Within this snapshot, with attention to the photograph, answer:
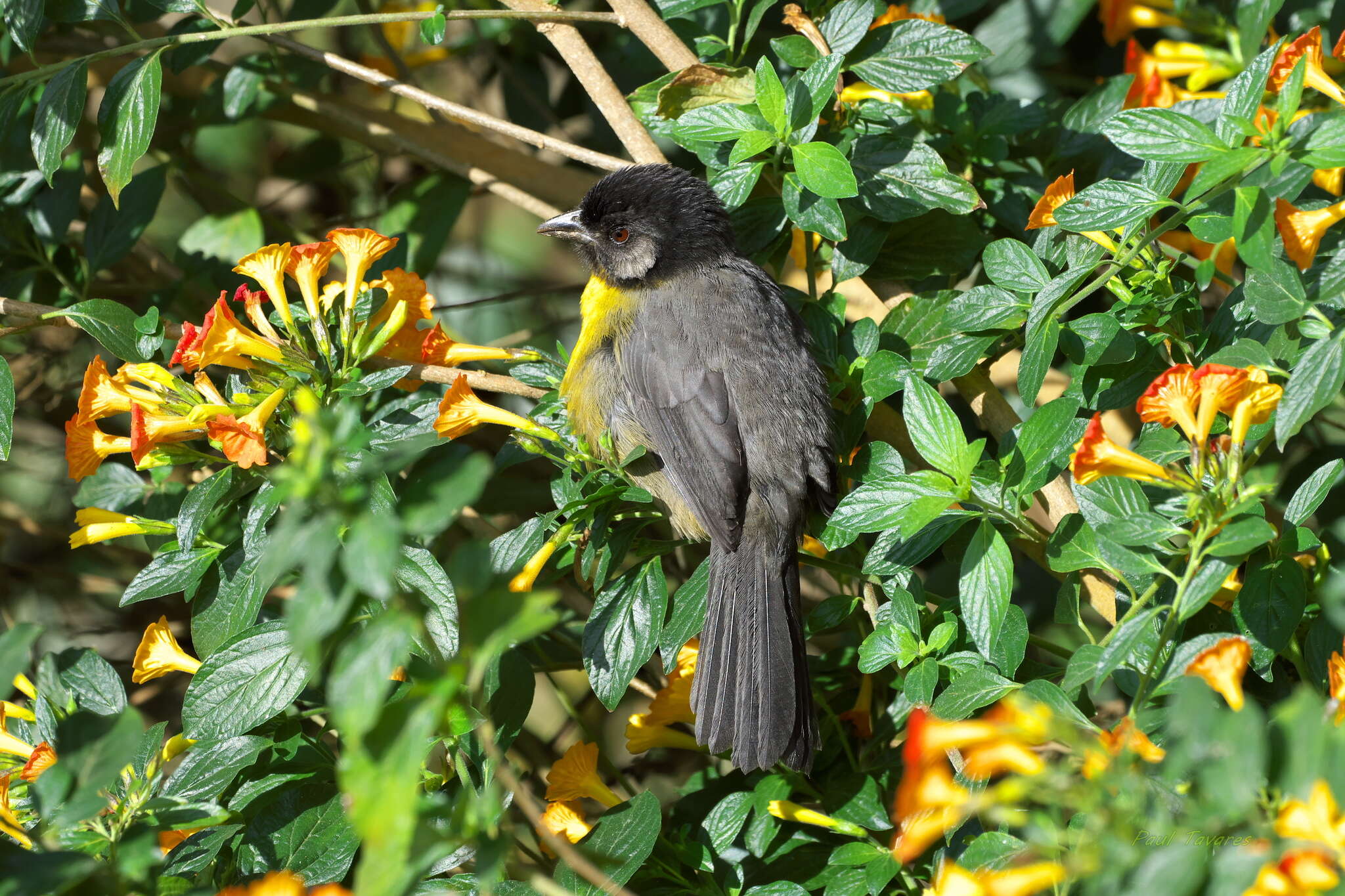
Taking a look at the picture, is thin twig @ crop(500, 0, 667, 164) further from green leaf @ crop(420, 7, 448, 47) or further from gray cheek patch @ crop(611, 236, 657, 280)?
green leaf @ crop(420, 7, 448, 47)

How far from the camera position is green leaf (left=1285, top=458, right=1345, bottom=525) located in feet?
5.92

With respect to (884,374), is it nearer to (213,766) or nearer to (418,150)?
(213,766)

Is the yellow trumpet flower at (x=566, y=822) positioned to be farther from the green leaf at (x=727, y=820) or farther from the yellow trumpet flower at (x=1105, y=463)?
the yellow trumpet flower at (x=1105, y=463)


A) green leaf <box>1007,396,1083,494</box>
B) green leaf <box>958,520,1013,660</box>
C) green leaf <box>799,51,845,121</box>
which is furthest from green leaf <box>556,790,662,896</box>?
green leaf <box>799,51,845,121</box>

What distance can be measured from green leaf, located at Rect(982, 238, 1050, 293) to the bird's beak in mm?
1505

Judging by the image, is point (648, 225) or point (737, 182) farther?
point (648, 225)

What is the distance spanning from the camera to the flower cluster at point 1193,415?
1667 millimetres

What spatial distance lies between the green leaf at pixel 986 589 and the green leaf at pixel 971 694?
45 mm

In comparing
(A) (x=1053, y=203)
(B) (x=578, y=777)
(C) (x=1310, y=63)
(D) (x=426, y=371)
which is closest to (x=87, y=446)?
(D) (x=426, y=371)

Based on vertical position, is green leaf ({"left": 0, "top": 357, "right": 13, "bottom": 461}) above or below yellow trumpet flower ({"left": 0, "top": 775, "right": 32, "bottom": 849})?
above

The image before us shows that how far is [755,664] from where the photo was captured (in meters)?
2.64

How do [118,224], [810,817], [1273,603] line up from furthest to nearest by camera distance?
[118,224]
[810,817]
[1273,603]

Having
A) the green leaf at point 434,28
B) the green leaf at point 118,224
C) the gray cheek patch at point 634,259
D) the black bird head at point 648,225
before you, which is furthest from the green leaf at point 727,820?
the green leaf at point 118,224

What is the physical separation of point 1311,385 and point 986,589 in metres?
0.61
